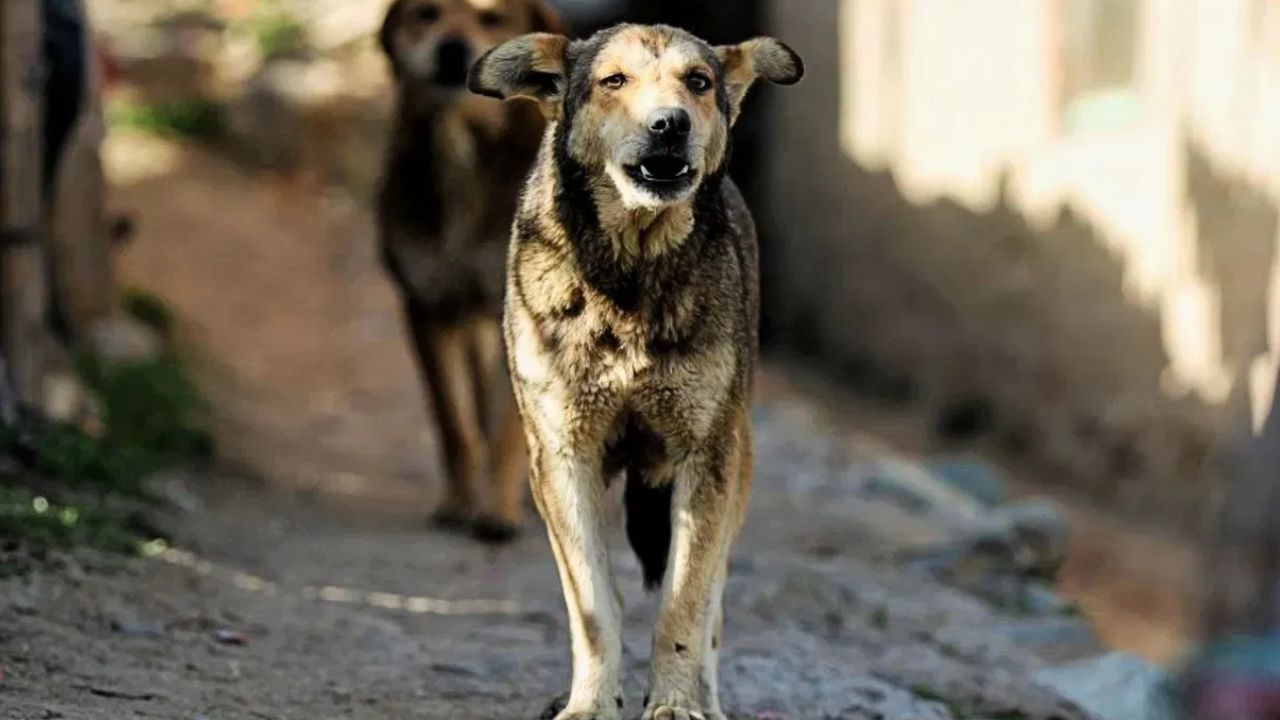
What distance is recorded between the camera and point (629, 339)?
5020 mm

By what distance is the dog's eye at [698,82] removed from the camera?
16.5 ft

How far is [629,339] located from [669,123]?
1.72 feet

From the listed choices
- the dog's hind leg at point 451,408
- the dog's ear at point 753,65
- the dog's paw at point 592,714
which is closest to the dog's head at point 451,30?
the dog's hind leg at point 451,408

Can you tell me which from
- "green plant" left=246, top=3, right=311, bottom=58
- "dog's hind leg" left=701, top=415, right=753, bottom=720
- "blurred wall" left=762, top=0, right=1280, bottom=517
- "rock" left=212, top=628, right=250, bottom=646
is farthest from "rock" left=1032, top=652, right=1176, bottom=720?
"green plant" left=246, top=3, right=311, bottom=58

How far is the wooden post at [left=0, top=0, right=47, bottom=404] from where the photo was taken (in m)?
8.00

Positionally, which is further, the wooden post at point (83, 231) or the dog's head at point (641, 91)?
the wooden post at point (83, 231)

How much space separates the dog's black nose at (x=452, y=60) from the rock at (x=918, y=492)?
2.59 m

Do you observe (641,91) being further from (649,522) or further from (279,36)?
(279,36)

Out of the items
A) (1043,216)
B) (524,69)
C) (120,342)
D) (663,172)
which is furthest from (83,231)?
(663,172)

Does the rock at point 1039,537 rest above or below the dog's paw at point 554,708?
below

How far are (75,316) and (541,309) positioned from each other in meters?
6.35

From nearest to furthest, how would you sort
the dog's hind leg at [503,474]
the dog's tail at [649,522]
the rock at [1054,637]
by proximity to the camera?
the dog's tail at [649,522] < the rock at [1054,637] < the dog's hind leg at [503,474]

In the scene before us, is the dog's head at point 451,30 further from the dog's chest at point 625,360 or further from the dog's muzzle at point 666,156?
the dog's muzzle at point 666,156

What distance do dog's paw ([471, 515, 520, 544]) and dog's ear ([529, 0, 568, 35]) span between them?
6.33 feet
